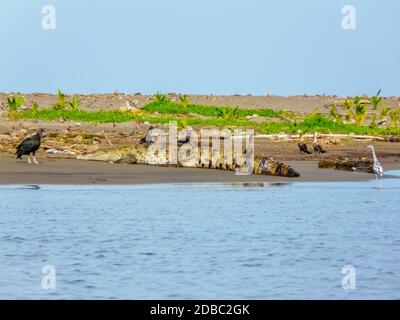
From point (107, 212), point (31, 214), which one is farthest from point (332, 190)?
point (31, 214)

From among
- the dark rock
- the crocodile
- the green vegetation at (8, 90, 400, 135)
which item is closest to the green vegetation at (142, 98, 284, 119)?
the green vegetation at (8, 90, 400, 135)

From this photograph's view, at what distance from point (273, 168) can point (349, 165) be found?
2183 mm

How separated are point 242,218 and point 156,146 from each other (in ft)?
25.0

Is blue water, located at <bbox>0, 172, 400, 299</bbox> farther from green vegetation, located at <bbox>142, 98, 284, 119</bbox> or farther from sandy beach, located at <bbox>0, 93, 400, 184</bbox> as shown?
green vegetation, located at <bbox>142, 98, 284, 119</bbox>

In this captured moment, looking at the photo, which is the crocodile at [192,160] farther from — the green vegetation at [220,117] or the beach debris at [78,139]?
the green vegetation at [220,117]

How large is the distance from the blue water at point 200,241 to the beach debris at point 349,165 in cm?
273

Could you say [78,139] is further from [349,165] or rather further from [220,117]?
[220,117]

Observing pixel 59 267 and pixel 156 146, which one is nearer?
pixel 59 267

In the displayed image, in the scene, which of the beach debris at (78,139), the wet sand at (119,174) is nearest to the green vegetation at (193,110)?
the beach debris at (78,139)

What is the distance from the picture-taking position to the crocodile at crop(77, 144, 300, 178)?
2228 centimetres

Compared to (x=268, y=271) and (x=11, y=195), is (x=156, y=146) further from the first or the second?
(x=268, y=271)

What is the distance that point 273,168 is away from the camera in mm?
22219

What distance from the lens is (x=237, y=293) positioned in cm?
1048

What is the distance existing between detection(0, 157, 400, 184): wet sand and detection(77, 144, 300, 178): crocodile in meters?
0.24
